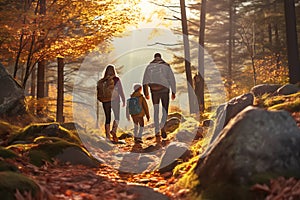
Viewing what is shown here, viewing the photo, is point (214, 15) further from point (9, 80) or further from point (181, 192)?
point (181, 192)

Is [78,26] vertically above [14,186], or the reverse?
[78,26]

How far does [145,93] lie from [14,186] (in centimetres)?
591

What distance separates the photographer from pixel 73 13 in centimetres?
1125

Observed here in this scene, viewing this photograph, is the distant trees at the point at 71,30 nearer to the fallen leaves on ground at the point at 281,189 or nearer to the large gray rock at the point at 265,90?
the large gray rock at the point at 265,90

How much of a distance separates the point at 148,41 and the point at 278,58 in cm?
982

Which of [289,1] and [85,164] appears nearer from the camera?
[85,164]

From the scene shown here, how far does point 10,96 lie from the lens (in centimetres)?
1016

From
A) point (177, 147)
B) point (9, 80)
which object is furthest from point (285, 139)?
point (9, 80)

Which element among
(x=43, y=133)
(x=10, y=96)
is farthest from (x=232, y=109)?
(x=10, y=96)

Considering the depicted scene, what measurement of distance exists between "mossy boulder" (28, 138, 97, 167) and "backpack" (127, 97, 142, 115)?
295 centimetres

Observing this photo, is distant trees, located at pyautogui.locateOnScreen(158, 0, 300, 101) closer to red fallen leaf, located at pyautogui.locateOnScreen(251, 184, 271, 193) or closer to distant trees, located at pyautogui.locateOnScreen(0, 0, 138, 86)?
distant trees, located at pyautogui.locateOnScreen(0, 0, 138, 86)

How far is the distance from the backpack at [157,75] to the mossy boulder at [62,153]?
10.5 feet

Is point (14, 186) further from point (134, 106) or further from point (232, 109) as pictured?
point (134, 106)

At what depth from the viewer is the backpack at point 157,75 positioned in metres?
9.07
